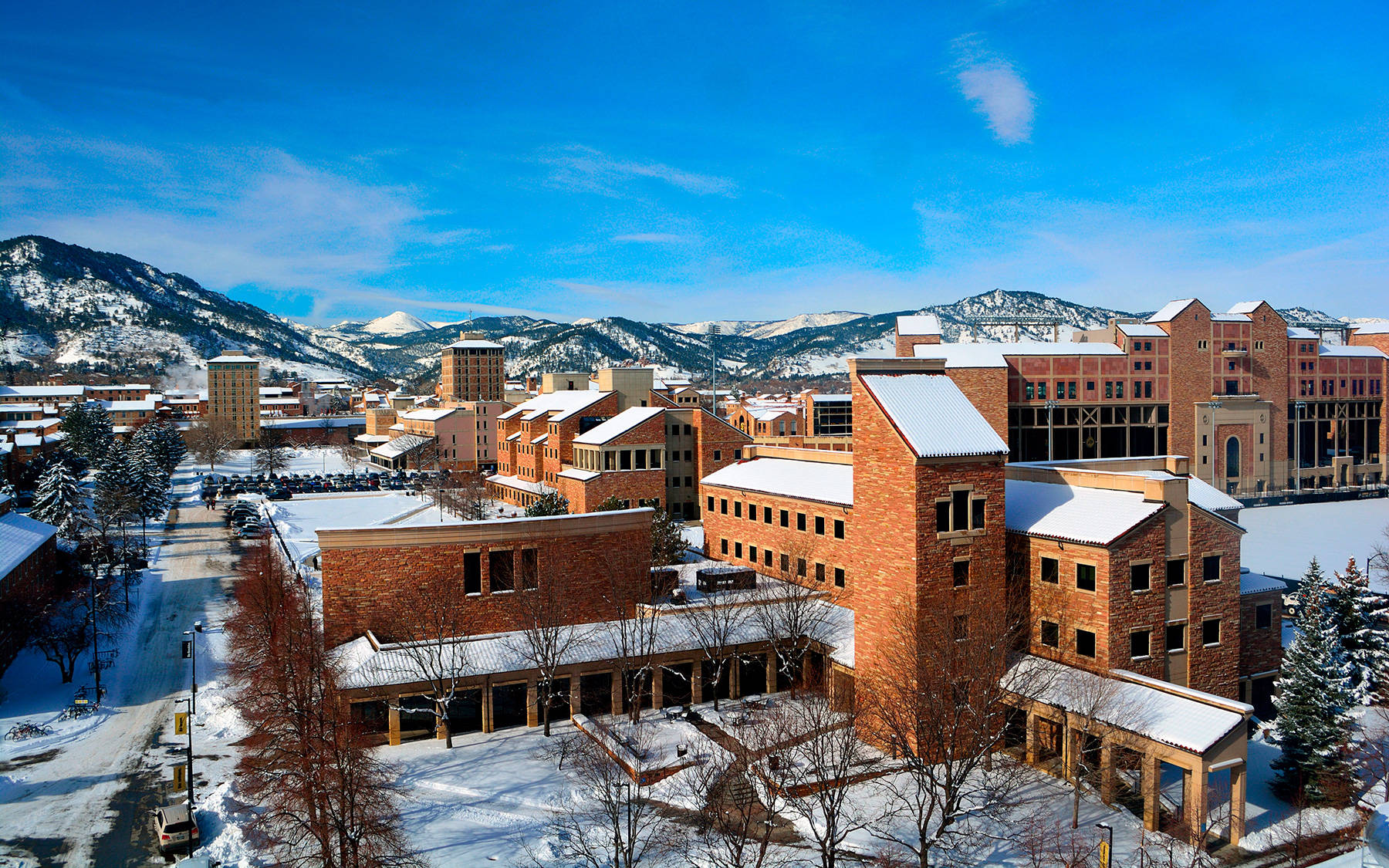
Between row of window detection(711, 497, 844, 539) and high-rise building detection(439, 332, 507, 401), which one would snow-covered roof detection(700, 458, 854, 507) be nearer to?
row of window detection(711, 497, 844, 539)

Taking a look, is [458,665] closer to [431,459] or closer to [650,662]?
[650,662]

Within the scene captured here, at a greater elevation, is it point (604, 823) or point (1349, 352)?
point (1349, 352)

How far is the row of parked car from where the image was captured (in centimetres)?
10948

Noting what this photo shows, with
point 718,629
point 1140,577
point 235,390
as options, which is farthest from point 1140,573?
point 235,390

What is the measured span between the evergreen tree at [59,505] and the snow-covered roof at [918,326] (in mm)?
79203

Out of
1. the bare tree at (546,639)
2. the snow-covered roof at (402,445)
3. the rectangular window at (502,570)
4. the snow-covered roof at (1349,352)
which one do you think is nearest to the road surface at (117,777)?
the bare tree at (546,639)

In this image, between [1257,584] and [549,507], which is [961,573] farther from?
[549,507]

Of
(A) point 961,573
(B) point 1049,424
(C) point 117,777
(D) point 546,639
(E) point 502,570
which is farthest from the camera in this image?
(B) point 1049,424

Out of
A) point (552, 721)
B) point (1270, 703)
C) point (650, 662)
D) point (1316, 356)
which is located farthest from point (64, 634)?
point (1316, 356)

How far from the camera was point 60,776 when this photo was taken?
30.9 m

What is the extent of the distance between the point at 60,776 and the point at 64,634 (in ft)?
47.0

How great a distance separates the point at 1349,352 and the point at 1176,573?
98.5 m

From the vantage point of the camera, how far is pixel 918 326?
304 feet

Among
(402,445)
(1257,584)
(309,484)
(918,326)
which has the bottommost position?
(309,484)
